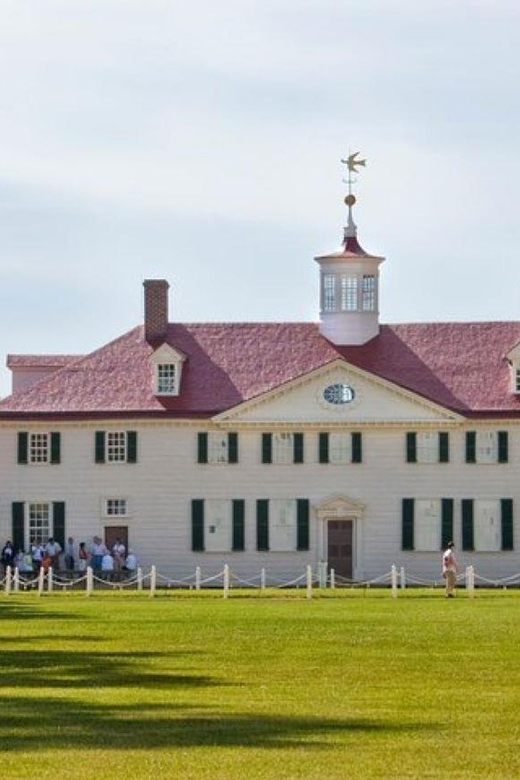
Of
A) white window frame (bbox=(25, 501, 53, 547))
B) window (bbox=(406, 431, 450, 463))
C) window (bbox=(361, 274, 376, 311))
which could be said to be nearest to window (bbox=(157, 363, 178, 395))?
white window frame (bbox=(25, 501, 53, 547))

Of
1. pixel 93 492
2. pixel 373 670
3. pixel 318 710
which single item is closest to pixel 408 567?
pixel 93 492

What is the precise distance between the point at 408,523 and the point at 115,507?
8945 mm

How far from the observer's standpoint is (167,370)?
3455 inches

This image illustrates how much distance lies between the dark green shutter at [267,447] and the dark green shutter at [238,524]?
1.49m

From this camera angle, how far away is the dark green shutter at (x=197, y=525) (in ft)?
281

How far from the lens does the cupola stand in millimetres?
90438

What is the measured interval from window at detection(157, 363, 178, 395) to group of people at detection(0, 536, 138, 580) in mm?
5058

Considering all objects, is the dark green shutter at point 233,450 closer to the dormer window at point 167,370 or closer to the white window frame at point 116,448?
the dormer window at point 167,370

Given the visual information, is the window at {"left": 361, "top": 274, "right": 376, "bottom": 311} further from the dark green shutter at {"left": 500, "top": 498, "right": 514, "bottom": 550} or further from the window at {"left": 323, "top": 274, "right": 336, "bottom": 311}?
the dark green shutter at {"left": 500, "top": 498, "right": 514, "bottom": 550}

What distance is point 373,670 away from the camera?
1355 inches

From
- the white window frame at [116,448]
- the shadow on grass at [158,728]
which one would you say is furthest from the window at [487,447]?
the shadow on grass at [158,728]

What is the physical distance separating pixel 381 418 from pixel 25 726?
59.2m

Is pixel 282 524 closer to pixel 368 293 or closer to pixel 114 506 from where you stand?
pixel 114 506

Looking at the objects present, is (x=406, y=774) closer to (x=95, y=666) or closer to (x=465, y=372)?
(x=95, y=666)
